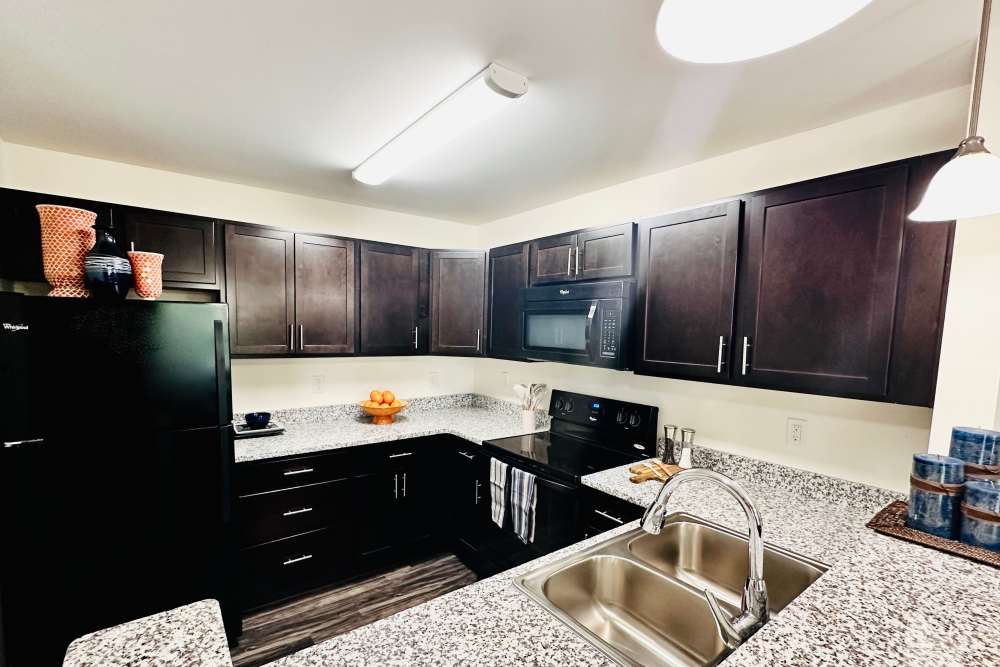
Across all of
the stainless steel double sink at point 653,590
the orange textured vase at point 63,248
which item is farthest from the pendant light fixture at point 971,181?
the orange textured vase at point 63,248

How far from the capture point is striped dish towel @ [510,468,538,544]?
228 centimetres

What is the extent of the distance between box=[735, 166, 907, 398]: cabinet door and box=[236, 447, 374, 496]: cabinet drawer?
2223mm

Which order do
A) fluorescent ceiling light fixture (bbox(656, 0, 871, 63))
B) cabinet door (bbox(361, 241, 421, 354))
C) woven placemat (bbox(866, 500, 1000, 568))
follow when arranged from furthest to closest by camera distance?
cabinet door (bbox(361, 241, 421, 354)) < woven placemat (bbox(866, 500, 1000, 568)) < fluorescent ceiling light fixture (bbox(656, 0, 871, 63))

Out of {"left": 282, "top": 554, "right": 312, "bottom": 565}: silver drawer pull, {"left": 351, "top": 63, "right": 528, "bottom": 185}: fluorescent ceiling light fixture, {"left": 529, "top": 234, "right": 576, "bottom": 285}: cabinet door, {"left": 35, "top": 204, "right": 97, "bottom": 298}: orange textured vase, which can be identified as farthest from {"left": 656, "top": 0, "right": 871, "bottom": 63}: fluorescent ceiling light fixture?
{"left": 282, "top": 554, "right": 312, "bottom": 565}: silver drawer pull

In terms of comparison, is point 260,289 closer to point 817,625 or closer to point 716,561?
point 716,561

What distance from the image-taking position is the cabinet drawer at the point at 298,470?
231 centimetres

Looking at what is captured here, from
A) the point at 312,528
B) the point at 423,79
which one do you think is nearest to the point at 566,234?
the point at 423,79

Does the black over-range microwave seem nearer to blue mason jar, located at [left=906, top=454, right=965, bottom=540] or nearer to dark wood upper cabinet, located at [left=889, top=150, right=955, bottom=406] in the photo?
dark wood upper cabinet, located at [left=889, top=150, right=955, bottom=406]

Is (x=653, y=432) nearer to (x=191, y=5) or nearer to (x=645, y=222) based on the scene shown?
(x=645, y=222)

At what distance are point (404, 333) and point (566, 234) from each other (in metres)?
1.41

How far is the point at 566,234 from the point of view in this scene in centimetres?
247

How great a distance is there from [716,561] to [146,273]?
106 inches

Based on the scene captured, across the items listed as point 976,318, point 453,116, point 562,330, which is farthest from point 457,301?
point 976,318

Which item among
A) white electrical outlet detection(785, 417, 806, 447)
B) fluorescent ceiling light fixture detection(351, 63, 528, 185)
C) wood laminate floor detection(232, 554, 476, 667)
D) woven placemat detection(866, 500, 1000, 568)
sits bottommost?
wood laminate floor detection(232, 554, 476, 667)
